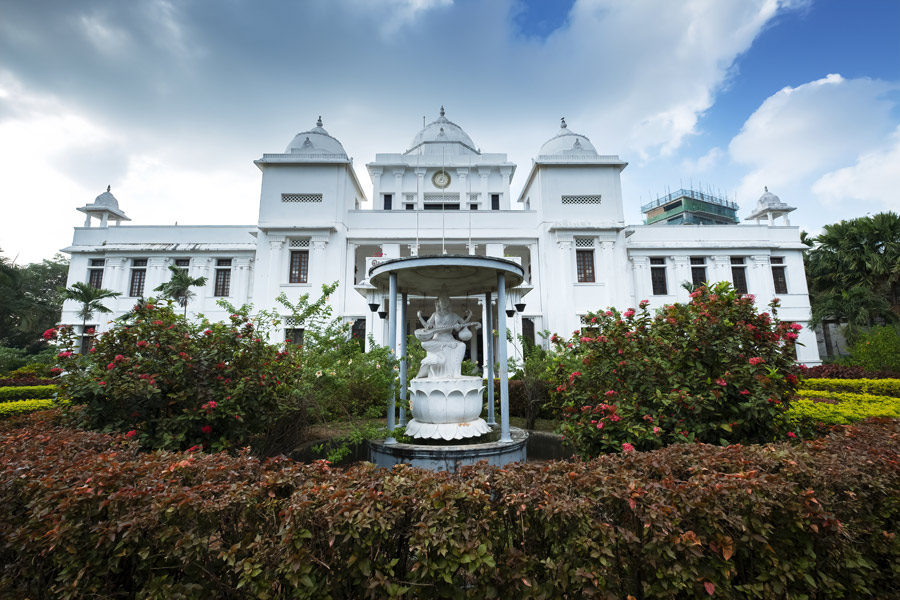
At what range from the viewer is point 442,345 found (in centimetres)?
582

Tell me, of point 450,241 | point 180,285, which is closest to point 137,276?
point 180,285

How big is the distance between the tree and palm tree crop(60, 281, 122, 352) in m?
31.9

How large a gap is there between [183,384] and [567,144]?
20248mm

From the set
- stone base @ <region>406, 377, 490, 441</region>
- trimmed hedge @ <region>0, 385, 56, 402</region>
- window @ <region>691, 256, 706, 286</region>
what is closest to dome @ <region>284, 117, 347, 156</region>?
trimmed hedge @ <region>0, 385, 56, 402</region>

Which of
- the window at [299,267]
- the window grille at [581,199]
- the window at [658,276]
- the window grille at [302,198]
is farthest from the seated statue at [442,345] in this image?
the window at [658,276]

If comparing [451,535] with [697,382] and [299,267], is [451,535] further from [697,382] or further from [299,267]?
[299,267]

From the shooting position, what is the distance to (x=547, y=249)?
59.1ft

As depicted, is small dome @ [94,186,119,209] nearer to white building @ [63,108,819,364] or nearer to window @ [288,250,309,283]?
white building @ [63,108,819,364]

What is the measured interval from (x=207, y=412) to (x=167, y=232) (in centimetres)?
2115

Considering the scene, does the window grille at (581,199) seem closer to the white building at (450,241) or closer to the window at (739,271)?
the white building at (450,241)

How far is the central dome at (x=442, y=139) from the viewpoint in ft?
73.5

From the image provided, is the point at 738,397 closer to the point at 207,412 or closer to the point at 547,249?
the point at 207,412

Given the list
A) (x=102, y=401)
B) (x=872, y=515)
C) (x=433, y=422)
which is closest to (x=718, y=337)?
(x=872, y=515)

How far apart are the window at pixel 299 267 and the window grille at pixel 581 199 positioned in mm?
12022
